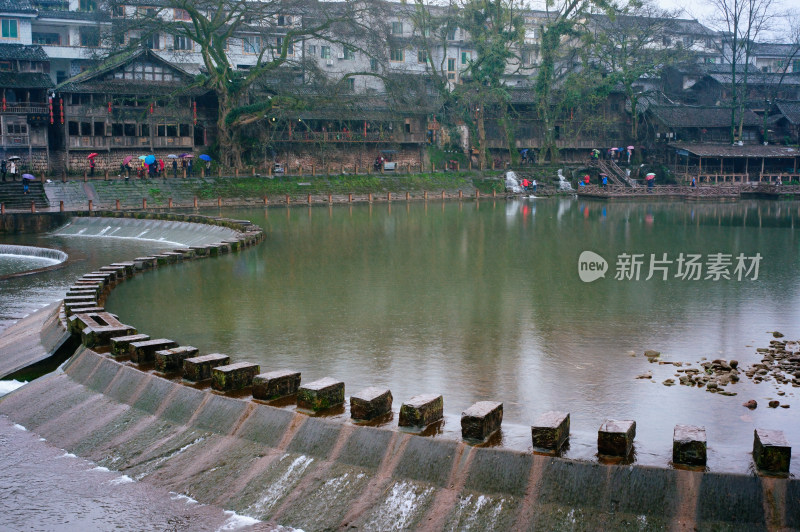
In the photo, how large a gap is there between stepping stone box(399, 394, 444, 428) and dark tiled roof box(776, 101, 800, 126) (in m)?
71.3

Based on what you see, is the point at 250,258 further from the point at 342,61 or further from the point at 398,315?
the point at 342,61

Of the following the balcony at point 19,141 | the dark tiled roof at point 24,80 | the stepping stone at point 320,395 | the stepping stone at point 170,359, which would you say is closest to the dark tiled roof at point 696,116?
the dark tiled roof at point 24,80

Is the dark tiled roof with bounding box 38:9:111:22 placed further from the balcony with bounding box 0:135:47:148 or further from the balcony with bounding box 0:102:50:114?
the balcony with bounding box 0:135:47:148

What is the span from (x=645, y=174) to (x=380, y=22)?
1122 inches

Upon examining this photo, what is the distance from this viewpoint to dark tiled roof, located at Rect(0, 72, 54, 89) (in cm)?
5603

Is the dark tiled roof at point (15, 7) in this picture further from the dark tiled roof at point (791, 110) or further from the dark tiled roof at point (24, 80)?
the dark tiled roof at point (791, 110)

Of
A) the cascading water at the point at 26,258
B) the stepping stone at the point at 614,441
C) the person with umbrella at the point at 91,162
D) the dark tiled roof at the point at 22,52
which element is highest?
the dark tiled roof at the point at 22,52

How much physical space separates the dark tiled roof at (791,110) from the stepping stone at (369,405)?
7130 centimetres

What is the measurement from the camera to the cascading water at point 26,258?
93.2 feet

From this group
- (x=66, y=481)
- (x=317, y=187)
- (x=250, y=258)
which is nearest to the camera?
(x=66, y=481)

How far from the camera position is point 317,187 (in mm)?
57125

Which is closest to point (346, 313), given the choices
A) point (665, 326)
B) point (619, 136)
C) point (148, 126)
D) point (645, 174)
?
point (665, 326)

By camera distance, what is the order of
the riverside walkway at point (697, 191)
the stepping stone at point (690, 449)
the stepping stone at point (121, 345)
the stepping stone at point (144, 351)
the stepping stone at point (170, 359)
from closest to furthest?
the stepping stone at point (690, 449) < the stepping stone at point (170, 359) < the stepping stone at point (144, 351) < the stepping stone at point (121, 345) < the riverside walkway at point (697, 191)

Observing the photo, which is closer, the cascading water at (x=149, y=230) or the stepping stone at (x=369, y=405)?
the stepping stone at (x=369, y=405)
